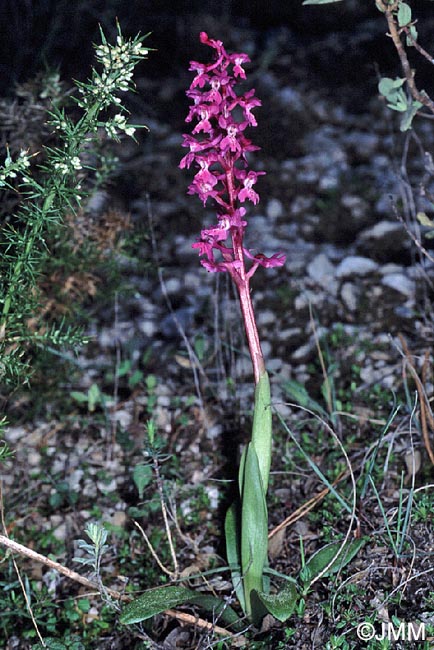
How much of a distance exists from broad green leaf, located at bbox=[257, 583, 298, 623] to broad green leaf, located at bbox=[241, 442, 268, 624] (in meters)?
0.08

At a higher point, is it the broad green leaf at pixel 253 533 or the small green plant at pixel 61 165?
the small green plant at pixel 61 165

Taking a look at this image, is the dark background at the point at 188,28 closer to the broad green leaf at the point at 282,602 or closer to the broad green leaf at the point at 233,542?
the broad green leaf at the point at 233,542

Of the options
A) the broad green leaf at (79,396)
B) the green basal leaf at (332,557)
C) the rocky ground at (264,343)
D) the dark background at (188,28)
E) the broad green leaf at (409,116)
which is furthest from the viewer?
the dark background at (188,28)

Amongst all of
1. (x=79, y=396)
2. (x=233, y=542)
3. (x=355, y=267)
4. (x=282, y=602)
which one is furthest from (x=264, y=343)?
(x=282, y=602)

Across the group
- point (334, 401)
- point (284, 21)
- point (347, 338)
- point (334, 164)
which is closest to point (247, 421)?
point (334, 401)

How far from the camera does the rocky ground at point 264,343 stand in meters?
2.33

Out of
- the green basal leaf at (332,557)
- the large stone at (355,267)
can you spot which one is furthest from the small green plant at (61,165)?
the large stone at (355,267)

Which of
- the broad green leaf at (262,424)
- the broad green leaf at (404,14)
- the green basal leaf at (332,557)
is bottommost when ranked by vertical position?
the green basal leaf at (332,557)

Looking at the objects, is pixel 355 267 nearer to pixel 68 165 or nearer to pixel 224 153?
pixel 224 153

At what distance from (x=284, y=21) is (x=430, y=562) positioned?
4.37 m

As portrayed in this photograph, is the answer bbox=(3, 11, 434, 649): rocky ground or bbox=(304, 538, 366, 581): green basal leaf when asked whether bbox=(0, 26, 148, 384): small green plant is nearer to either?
bbox=(3, 11, 434, 649): rocky ground

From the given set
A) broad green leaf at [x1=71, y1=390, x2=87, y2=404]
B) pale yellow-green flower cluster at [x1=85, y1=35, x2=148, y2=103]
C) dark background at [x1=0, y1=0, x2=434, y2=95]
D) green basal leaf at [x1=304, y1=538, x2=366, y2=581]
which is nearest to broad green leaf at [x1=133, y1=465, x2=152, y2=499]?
broad green leaf at [x1=71, y1=390, x2=87, y2=404]

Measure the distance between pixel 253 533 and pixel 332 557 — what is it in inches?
9.1

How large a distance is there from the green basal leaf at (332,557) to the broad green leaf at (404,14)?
1275mm
